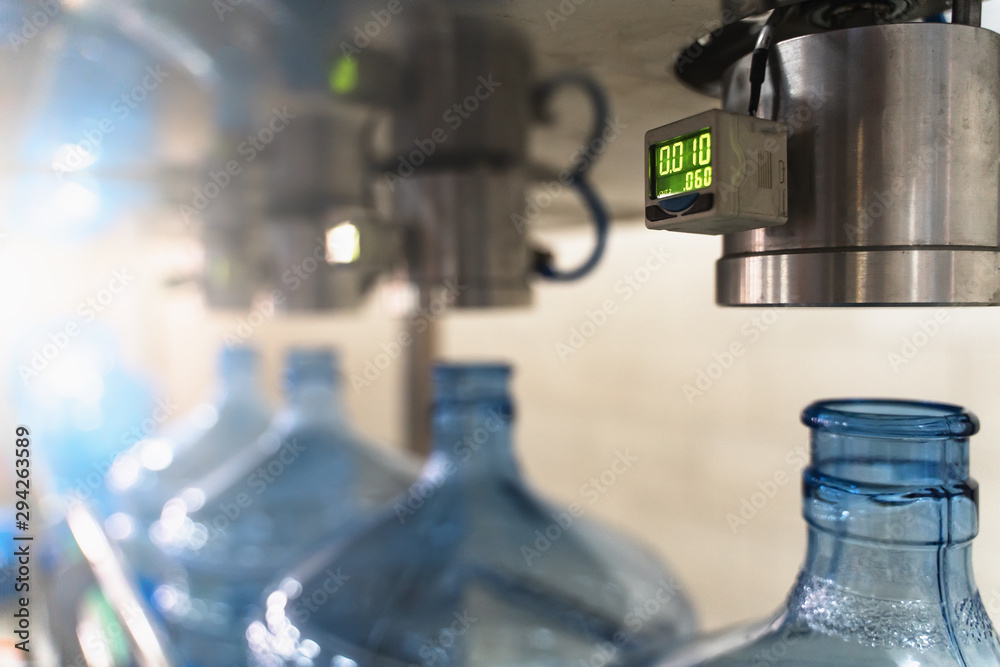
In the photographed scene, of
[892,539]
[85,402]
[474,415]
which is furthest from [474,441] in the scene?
[85,402]

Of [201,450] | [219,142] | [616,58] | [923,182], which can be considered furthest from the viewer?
Answer: [201,450]

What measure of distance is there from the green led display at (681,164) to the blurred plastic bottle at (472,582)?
363 millimetres

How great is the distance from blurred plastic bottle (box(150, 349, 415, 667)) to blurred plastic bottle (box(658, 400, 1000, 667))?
57cm

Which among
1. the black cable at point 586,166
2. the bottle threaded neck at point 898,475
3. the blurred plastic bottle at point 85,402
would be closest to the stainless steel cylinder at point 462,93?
the black cable at point 586,166

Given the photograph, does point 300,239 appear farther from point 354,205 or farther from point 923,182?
point 923,182

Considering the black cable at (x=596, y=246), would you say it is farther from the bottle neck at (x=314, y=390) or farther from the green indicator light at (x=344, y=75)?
the bottle neck at (x=314, y=390)

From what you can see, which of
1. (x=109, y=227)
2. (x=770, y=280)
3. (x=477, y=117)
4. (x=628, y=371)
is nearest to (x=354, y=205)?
(x=477, y=117)

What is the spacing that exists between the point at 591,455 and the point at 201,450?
0.70m

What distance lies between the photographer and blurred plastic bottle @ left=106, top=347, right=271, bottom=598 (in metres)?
1.16

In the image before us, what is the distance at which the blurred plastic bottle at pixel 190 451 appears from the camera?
45.5 inches

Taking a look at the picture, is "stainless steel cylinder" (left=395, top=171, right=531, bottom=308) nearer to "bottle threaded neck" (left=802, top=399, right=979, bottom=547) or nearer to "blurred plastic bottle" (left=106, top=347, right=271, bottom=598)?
"bottle threaded neck" (left=802, top=399, right=979, bottom=547)

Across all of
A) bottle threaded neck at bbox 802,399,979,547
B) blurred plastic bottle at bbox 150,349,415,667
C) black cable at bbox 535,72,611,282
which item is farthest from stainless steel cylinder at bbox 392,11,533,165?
blurred plastic bottle at bbox 150,349,415,667

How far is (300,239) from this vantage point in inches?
36.1

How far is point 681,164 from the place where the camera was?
13.6 inches
